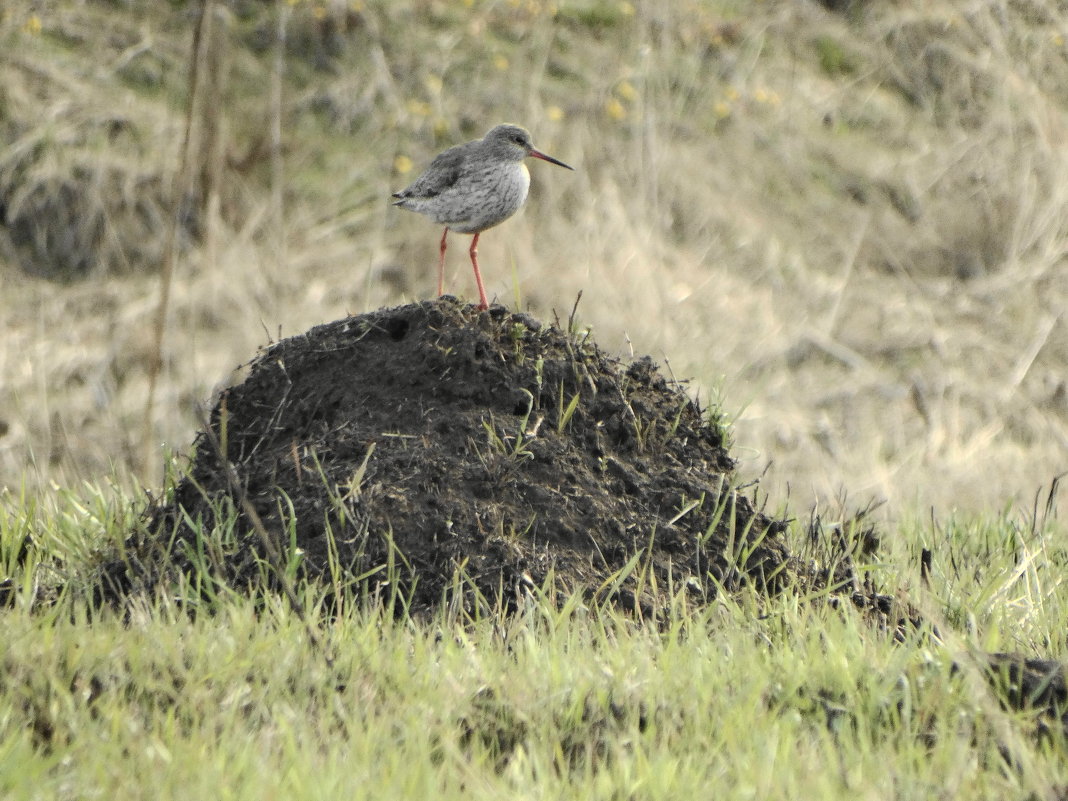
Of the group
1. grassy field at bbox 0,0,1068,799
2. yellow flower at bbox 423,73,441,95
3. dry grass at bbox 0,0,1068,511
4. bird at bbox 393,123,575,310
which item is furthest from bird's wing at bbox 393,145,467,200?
yellow flower at bbox 423,73,441,95

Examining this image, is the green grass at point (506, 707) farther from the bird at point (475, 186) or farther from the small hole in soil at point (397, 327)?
the bird at point (475, 186)

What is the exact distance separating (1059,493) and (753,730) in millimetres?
5148

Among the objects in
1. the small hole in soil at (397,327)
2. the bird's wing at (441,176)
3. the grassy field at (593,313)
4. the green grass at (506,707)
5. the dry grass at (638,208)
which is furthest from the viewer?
the dry grass at (638,208)

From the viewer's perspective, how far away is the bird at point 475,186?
202 inches

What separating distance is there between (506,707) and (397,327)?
1732mm

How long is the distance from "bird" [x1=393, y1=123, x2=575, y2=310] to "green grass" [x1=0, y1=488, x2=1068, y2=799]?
1795 millimetres

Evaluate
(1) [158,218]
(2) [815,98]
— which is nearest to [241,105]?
(1) [158,218]

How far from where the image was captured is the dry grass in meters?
9.00

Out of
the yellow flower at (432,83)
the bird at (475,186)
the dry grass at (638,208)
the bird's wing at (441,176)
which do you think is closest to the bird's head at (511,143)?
the bird at (475,186)

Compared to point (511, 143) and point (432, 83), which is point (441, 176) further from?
point (432, 83)

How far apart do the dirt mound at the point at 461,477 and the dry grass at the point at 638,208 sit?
3538 millimetres

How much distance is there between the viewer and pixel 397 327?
4.59m

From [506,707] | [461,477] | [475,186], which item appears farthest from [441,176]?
[506,707]

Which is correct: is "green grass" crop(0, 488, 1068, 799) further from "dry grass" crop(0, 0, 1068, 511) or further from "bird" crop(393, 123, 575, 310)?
"dry grass" crop(0, 0, 1068, 511)
